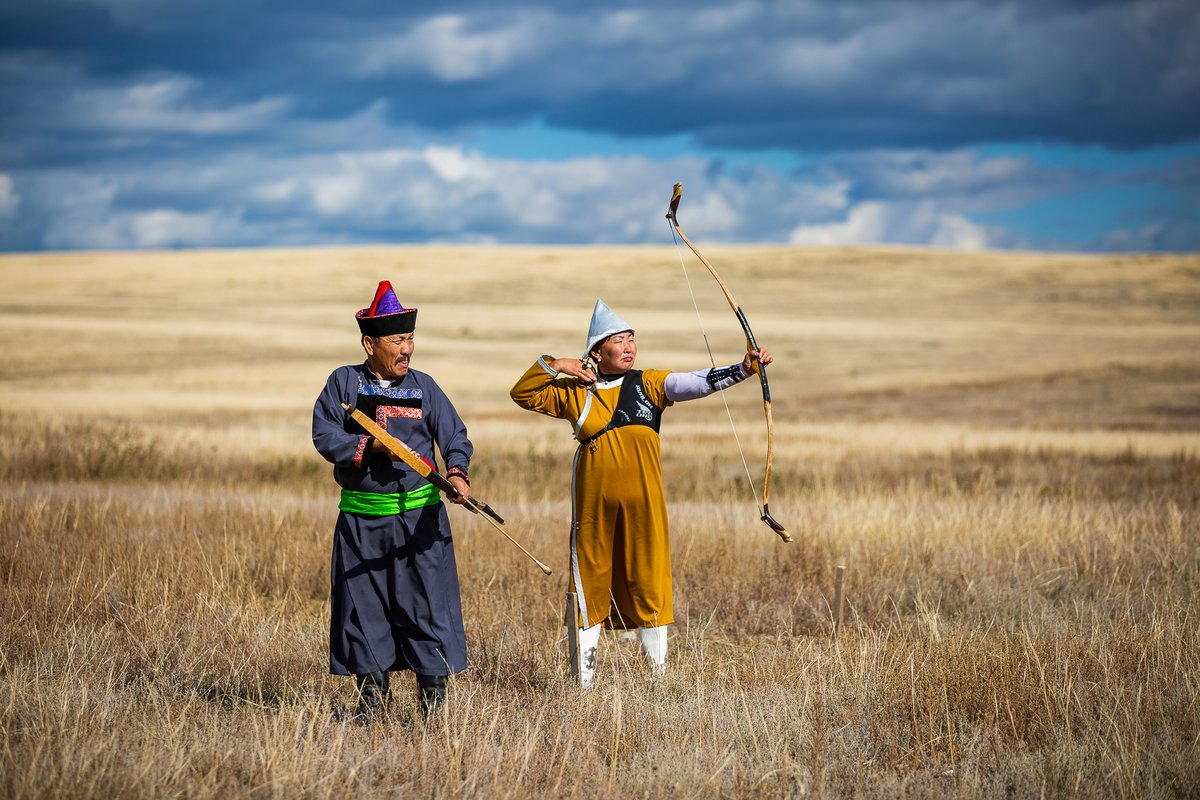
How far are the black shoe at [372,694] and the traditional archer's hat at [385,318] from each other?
160cm

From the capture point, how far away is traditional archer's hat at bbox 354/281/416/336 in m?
5.39

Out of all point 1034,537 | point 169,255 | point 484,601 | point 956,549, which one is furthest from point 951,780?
point 169,255

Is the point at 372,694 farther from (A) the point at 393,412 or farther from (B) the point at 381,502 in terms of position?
(A) the point at 393,412

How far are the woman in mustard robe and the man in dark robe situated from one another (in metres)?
0.87

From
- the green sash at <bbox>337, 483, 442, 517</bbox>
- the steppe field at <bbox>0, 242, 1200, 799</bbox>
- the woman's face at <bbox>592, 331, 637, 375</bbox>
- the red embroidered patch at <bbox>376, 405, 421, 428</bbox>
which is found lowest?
the steppe field at <bbox>0, 242, 1200, 799</bbox>

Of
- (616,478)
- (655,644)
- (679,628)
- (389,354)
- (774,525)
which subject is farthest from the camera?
(679,628)

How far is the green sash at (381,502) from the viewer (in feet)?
17.4

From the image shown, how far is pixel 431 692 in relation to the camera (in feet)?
17.6

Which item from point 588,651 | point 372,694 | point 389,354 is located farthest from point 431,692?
point 389,354

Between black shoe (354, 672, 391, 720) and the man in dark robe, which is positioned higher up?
the man in dark robe

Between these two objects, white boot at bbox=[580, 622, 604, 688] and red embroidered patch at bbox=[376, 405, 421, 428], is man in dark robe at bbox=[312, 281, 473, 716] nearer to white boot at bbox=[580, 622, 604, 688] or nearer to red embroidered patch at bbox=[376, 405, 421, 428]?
red embroidered patch at bbox=[376, 405, 421, 428]

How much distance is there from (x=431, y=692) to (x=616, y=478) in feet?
4.86

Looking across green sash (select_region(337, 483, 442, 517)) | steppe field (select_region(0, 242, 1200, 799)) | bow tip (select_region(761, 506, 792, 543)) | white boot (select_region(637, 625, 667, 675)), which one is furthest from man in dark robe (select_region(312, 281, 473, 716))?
bow tip (select_region(761, 506, 792, 543))

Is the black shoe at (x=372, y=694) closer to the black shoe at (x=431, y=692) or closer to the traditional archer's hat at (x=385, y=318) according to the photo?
the black shoe at (x=431, y=692)
